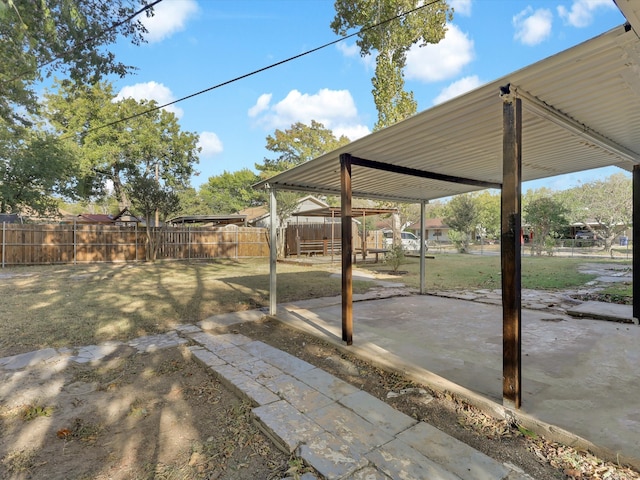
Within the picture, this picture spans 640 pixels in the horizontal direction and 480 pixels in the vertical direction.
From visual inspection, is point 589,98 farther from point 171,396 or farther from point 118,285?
point 118,285

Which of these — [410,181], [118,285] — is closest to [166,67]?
[118,285]

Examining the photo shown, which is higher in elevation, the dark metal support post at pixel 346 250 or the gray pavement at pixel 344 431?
the dark metal support post at pixel 346 250

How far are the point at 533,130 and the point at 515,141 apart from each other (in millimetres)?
1213

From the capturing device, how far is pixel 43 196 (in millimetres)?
15711

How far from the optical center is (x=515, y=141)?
234cm

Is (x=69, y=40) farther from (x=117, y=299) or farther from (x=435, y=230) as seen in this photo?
(x=435, y=230)

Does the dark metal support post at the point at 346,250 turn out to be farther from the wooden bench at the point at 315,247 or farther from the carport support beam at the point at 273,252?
the wooden bench at the point at 315,247

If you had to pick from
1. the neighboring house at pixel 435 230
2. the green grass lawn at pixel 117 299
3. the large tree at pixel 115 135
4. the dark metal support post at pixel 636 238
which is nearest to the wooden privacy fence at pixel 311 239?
the green grass lawn at pixel 117 299

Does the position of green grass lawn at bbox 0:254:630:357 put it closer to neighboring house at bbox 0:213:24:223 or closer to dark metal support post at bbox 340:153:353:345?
dark metal support post at bbox 340:153:353:345

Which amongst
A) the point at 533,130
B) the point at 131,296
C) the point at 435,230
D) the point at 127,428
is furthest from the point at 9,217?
the point at 435,230

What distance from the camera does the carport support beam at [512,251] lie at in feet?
7.59

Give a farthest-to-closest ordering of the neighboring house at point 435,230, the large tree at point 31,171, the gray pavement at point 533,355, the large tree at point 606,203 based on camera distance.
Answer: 1. the neighboring house at point 435,230
2. the large tree at point 606,203
3. the large tree at point 31,171
4. the gray pavement at point 533,355

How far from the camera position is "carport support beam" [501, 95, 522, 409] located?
7.59ft

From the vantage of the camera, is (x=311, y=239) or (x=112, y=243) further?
(x=311, y=239)
